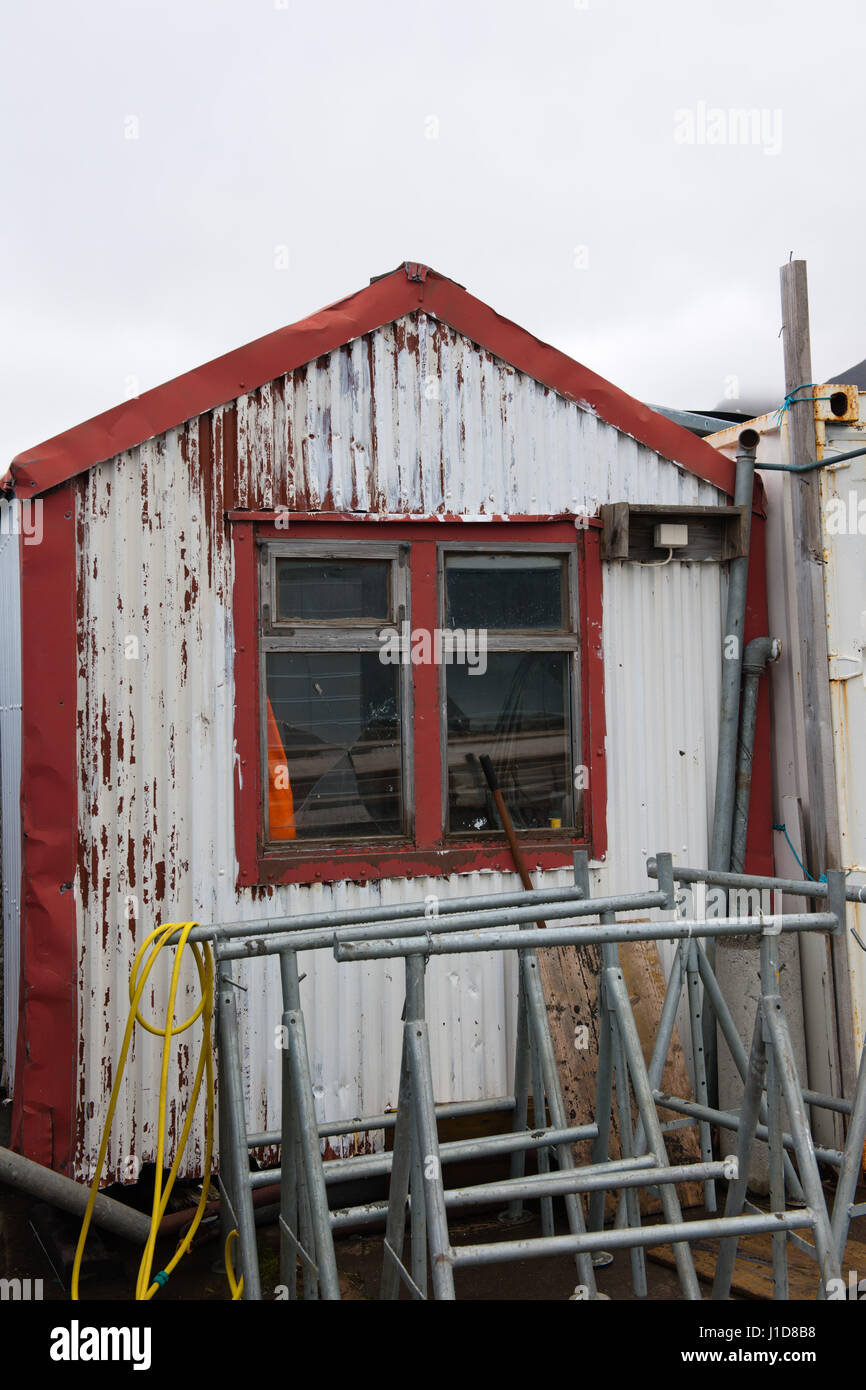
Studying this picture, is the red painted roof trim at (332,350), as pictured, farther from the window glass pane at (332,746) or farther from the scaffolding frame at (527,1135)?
the scaffolding frame at (527,1135)

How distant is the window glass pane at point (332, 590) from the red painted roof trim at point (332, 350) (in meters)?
0.84

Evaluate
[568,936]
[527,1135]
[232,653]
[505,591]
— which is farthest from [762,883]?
[232,653]

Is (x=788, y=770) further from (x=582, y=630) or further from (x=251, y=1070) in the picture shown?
(x=251, y=1070)

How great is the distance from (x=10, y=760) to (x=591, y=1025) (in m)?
3.15

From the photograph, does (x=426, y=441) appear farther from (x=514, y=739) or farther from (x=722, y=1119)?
(x=722, y=1119)

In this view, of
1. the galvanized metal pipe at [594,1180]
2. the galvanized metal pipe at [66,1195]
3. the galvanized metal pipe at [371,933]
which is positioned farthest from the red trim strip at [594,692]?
the galvanized metal pipe at [66,1195]

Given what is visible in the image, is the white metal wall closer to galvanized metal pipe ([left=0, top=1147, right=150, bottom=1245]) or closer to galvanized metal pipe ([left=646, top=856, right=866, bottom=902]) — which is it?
galvanized metal pipe ([left=0, top=1147, right=150, bottom=1245])

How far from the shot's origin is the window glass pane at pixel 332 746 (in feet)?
17.6

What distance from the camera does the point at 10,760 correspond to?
596cm

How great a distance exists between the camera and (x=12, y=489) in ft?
16.2

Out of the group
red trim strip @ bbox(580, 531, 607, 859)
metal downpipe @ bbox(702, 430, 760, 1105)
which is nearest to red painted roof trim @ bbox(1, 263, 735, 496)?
metal downpipe @ bbox(702, 430, 760, 1105)

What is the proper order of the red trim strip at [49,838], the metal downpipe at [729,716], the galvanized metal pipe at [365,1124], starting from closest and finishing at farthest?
1. the galvanized metal pipe at [365,1124]
2. the red trim strip at [49,838]
3. the metal downpipe at [729,716]

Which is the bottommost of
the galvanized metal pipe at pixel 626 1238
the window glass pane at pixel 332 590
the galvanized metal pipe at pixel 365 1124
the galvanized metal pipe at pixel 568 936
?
the galvanized metal pipe at pixel 626 1238
